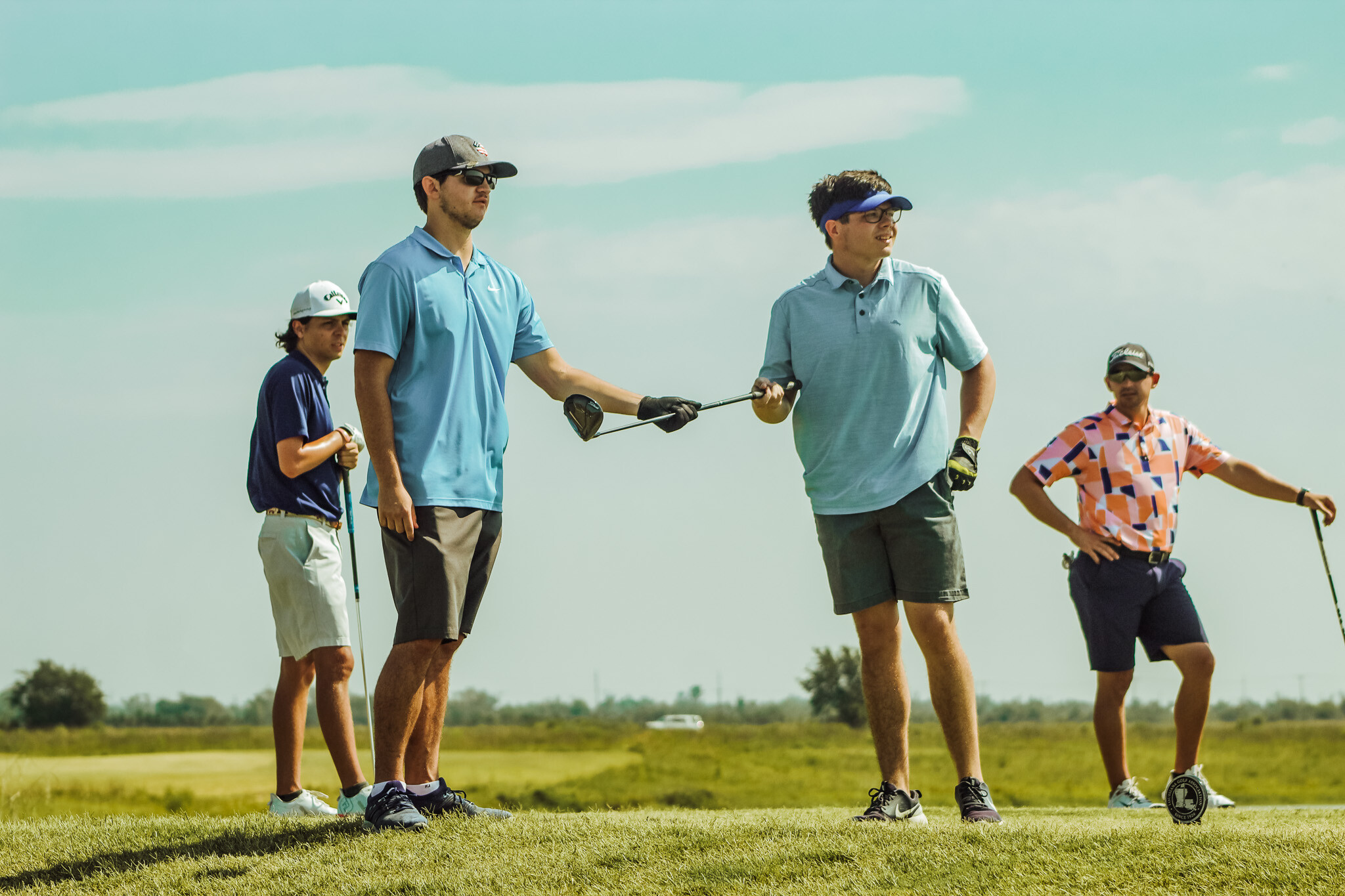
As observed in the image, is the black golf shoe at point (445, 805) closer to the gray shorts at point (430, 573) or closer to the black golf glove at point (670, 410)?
the gray shorts at point (430, 573)

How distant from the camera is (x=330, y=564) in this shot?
6367 mm

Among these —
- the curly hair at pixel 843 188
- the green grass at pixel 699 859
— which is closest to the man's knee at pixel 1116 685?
the green grass at pixel 699 859

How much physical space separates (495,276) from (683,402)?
961mm

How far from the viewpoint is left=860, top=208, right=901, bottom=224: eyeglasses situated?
5.63 m

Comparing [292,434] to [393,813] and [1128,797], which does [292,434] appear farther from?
[1128,797]

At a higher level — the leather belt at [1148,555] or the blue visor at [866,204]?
the blue visor at [866,204]

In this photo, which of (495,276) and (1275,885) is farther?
(495,276)

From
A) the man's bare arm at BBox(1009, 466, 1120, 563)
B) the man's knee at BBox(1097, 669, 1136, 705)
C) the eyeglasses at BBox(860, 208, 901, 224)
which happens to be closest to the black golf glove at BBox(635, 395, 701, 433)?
the eyeglasses at BBox(860, 208, 901, 224)

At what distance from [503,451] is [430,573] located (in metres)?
0.63

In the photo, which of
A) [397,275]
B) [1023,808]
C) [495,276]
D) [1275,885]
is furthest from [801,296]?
[1023,808]

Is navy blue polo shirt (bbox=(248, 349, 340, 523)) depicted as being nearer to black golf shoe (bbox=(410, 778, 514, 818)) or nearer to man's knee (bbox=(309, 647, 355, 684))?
man's knee (bbox=(309, 647, 355, 684))

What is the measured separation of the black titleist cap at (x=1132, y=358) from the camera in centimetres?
753

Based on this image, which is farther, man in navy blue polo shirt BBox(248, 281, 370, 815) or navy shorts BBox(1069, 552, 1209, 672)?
navy shorts BBox(1069, 552, 1209, 672)

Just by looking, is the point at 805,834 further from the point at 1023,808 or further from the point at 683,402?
the point at 1023,808
